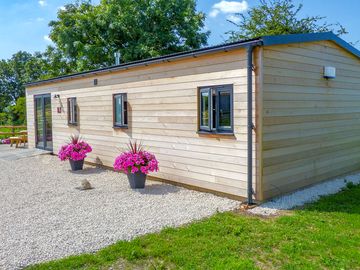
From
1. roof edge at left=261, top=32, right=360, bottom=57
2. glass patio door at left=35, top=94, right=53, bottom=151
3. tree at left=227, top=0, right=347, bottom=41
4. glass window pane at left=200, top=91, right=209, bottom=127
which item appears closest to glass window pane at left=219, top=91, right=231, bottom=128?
glass window pane at left=200, top=91, right=209, bottom=127

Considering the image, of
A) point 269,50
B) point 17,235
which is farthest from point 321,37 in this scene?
point 17,235

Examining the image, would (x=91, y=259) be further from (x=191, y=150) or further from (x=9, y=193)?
(x=9, y=193)

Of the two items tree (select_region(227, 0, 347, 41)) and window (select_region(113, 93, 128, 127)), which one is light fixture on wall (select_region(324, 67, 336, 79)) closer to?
window (select_region(113, 93, 128, 127))

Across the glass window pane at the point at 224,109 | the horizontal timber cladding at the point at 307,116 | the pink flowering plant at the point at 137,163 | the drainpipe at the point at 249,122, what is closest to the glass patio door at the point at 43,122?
the pink flowering plant at the point at 137,163

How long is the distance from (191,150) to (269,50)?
233 centimetres

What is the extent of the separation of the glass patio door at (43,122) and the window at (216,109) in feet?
24.6

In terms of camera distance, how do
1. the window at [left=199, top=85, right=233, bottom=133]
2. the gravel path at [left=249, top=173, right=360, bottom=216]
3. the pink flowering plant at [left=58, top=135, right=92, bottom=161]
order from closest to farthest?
the gravel path at [left=249, top=173, right=360, bottom=216], the window at [left=199, top=85, right=233, bottom=133], the pink flowering plant at [left=58, top=135, right=92, bottom=161]

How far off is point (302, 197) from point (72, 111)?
746 centimetres

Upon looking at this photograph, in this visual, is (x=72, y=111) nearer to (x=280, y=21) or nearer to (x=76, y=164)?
(x=76, y=164)

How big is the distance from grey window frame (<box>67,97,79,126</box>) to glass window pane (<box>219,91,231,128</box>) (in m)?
5.84

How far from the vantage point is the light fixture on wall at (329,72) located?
6.82m

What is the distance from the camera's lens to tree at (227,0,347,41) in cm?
1677

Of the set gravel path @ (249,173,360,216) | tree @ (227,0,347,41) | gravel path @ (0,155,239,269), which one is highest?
tree @ (227,0,347,41)

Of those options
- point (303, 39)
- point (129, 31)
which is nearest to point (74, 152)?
point (303, 39)
